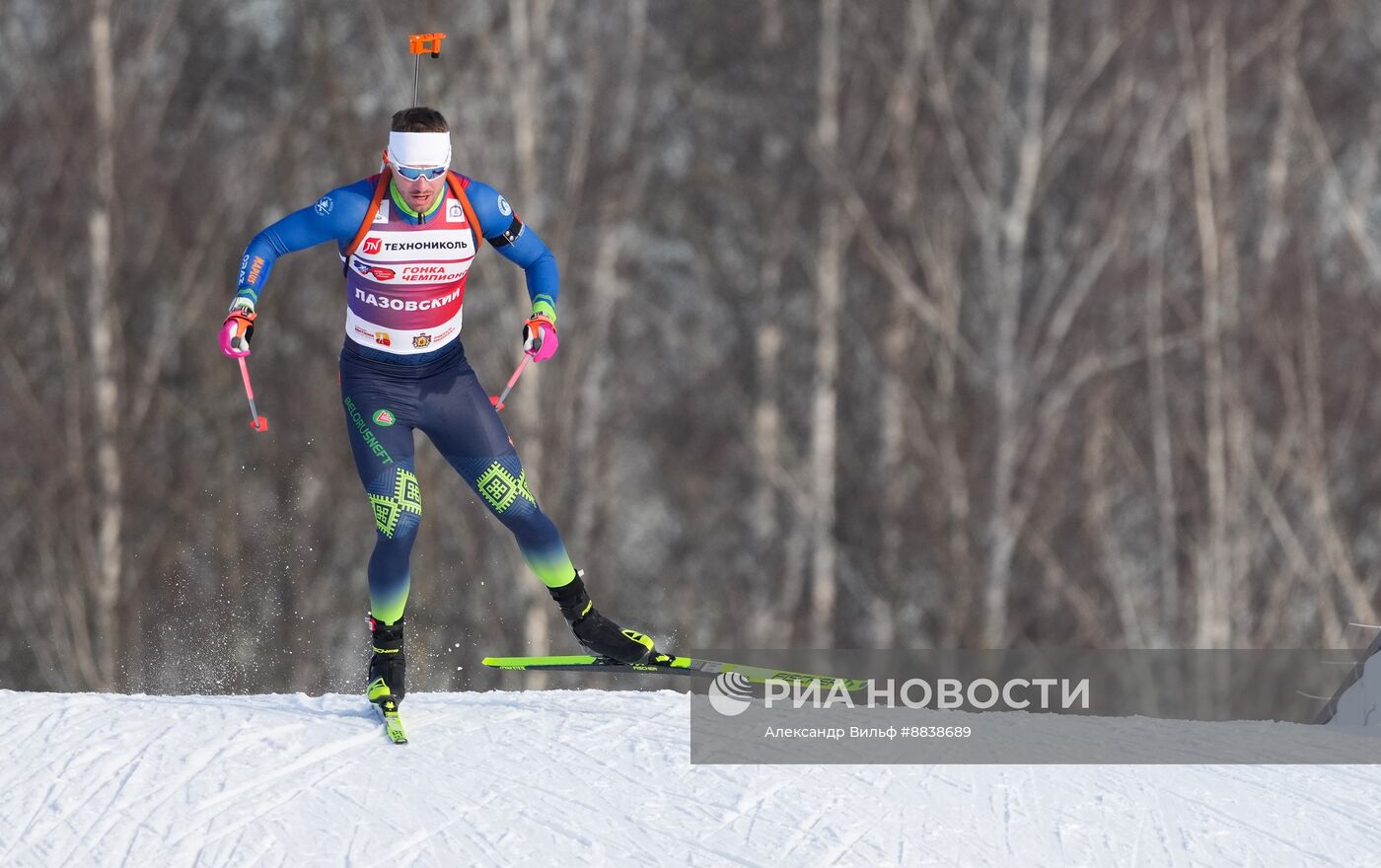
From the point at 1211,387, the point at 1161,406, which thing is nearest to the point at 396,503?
the point at 1161,406

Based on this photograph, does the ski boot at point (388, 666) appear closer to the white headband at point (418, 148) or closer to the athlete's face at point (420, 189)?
the athlete's face at point (420, 189)

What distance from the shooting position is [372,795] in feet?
17.5

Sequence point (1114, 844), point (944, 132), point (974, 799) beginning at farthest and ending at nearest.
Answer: point (944, 132), point (974, 799), point (1114, 844)

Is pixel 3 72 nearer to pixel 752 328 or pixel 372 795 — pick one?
pixel 752 328

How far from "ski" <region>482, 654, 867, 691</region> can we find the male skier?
1.31 feet

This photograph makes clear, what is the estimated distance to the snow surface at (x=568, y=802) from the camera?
5.02m

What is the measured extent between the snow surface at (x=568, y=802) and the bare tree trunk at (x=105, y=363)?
24.6 ft

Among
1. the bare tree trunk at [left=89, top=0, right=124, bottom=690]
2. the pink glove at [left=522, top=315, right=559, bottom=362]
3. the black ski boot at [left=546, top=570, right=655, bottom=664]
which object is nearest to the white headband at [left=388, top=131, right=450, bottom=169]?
the pink glove at [left=522, top=315, right=559, bottom=362]

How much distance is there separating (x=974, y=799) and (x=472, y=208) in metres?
2.57

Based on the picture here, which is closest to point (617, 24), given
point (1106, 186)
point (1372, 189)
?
point (1106, 186)

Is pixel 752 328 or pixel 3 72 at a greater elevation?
pixel 3 72

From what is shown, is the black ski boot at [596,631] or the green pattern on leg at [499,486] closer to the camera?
the green pattern on leg at [499,486]

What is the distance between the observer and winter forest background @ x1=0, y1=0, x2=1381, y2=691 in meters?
13.7

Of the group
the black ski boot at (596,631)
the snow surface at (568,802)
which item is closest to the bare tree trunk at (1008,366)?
the snow surface at (568,802)
